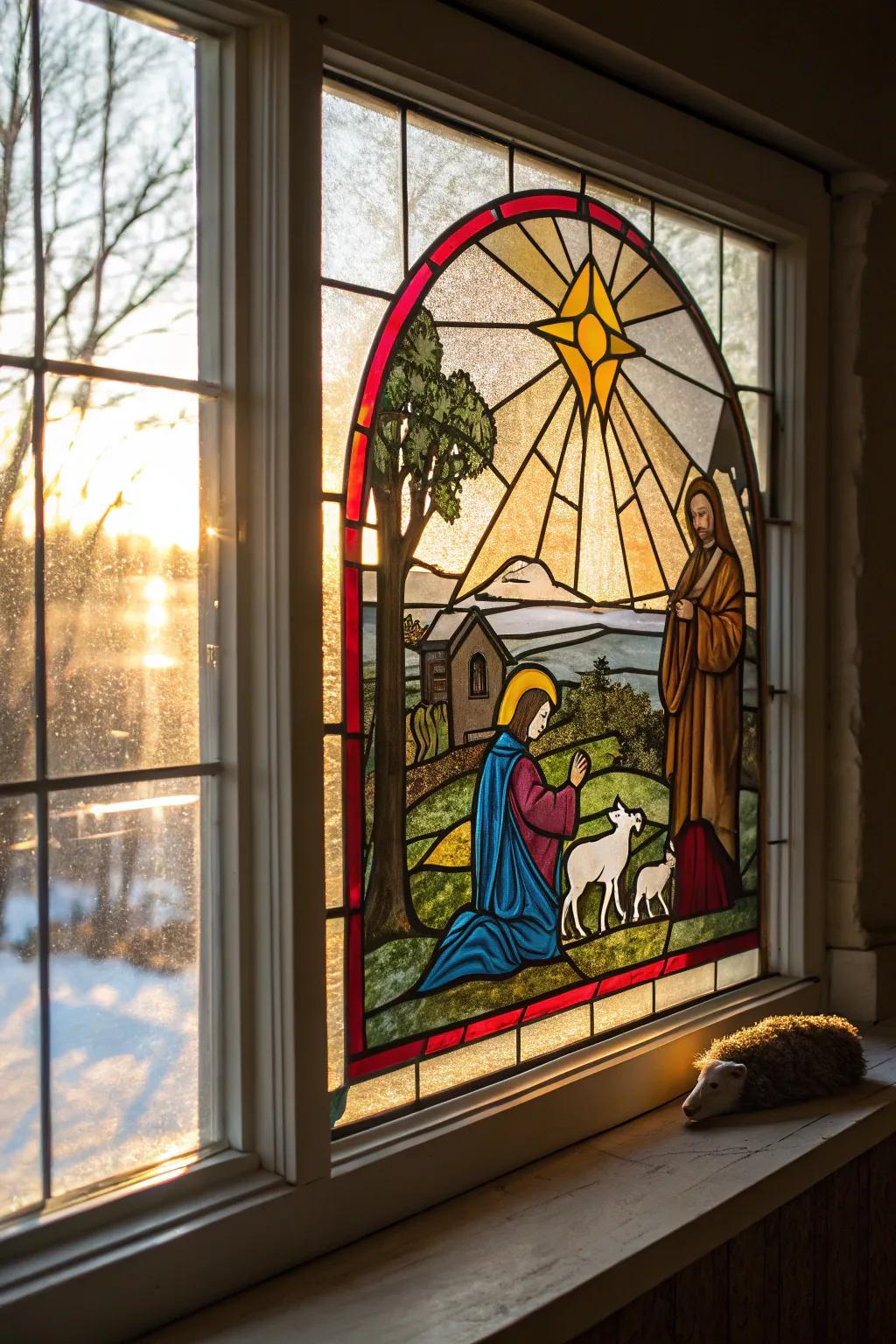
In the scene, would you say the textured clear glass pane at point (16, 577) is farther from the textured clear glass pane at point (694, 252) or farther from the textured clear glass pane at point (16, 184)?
the textured clear glass pane at point (694, 252)

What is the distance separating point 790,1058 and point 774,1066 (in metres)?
0.04

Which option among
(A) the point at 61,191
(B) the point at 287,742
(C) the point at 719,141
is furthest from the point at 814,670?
(A) the point at 61,191

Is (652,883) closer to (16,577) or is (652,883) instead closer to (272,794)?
(272,794)

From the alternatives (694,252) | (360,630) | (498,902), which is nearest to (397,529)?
(360,630)

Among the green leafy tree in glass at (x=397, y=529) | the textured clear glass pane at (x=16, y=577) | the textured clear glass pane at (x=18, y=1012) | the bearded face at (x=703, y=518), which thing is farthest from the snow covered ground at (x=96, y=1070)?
the bearded face at (x=703, y=518)

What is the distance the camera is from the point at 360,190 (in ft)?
5.25

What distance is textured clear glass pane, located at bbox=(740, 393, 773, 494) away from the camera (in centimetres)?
235

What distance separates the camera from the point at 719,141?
2150mm

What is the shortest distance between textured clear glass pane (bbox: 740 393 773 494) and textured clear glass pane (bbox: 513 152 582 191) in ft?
2.10

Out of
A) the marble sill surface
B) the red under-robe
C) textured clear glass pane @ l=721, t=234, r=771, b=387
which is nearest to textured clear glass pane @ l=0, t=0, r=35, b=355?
the red under-robe

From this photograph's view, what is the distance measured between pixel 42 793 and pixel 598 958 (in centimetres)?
103

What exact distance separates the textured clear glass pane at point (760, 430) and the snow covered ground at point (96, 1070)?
156 centimetres

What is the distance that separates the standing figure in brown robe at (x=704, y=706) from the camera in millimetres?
2125

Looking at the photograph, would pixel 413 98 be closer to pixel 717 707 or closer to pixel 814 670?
pixel 717 707
